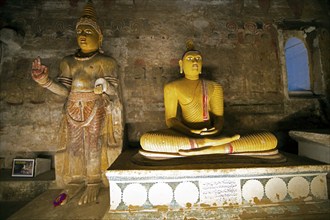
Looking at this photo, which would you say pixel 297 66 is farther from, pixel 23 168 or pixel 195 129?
pixel 23 168

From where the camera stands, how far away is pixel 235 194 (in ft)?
6.96

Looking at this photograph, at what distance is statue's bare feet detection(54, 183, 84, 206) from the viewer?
2504 mm

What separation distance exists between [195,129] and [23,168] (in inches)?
110

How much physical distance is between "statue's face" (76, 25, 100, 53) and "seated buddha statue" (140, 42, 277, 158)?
1.35 meters

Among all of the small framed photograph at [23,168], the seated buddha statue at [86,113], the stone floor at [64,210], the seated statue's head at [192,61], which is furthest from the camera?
the small framed photograph at [23,168]

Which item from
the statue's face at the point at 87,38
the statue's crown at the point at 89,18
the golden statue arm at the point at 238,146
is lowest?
the golden statue arm at the point at 238,146

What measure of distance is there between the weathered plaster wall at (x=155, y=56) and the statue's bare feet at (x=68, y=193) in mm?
1143

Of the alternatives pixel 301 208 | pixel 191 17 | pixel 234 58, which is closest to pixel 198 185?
pixel 301 208

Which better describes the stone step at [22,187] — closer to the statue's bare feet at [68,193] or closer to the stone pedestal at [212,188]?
the statue's bare feet at [68,193]

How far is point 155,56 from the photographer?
3.82 m

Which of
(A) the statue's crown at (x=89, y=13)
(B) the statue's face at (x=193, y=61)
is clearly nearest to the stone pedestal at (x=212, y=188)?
(B) the statue's face at (x=193, y=61)

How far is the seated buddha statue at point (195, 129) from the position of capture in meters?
2.29

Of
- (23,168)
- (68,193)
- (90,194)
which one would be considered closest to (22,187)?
(23,168)

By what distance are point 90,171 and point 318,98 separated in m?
4.47
